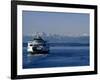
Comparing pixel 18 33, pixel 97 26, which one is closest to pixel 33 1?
pixel 18 33

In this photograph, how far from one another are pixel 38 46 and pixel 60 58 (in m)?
0.24

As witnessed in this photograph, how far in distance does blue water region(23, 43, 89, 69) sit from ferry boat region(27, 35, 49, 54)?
4cm

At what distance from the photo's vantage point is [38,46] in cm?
212

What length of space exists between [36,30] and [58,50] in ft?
0.93

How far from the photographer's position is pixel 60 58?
2166 millimetres

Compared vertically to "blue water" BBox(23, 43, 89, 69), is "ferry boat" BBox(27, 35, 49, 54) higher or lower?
higher

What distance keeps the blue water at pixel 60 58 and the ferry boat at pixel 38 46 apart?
0.13 ft

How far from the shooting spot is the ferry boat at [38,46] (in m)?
2.09

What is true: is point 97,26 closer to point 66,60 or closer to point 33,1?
point 66,60

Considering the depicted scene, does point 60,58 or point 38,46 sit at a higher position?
point 38,46

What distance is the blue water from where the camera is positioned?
2.08 m

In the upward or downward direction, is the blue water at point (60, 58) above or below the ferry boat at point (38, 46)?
below

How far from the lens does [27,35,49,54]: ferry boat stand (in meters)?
2.09

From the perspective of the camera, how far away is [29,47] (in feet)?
6.83
